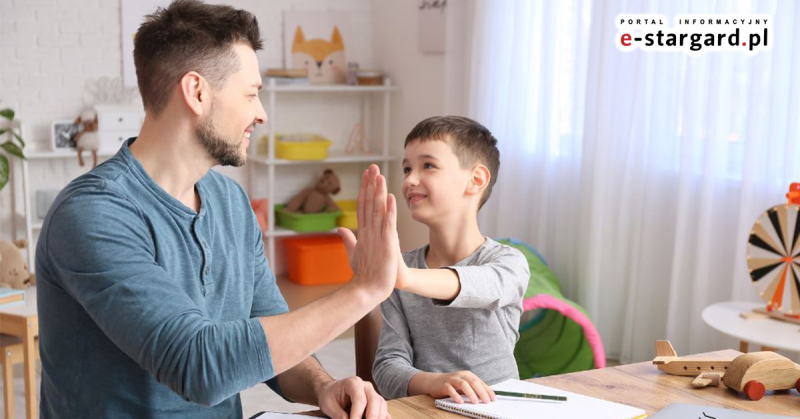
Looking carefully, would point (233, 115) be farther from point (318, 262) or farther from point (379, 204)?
point (318, 262)

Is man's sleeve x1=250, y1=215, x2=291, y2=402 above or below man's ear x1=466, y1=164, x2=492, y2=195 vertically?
below

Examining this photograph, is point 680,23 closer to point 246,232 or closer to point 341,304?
point 246,232

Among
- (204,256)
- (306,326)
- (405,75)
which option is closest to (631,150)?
(405,75)

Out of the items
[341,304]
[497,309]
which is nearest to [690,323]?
[497,309]

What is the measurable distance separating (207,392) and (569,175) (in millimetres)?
3068

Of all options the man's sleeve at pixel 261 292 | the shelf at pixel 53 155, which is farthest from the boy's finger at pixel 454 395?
the shelf at pixel 53 155

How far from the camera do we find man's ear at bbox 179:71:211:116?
1.54 m

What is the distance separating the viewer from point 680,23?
348 cm

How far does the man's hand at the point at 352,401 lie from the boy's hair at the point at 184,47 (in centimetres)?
56

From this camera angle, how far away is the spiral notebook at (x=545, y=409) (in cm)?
140

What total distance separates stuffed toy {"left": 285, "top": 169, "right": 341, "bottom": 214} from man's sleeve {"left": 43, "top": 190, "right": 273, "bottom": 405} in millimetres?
4107

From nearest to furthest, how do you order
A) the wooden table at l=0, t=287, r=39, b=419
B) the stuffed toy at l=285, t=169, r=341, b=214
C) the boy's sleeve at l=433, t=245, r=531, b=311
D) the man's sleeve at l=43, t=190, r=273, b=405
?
1. the man's sleeve at l=43, t=190, r=273, b=405
2. the boy's sleeve at l=433, t=245, r=531, b=311
3. the wooden table at l=0, t=287, r=39, b=419
4. the stuffed toy at l=285, t=169, r=341, b=214

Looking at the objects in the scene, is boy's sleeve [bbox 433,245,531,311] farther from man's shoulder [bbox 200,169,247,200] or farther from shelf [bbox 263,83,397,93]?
shelf [bbox 263,83,397,93]

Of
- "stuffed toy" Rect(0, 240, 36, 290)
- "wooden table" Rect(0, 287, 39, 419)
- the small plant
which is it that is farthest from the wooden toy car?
the small plant
